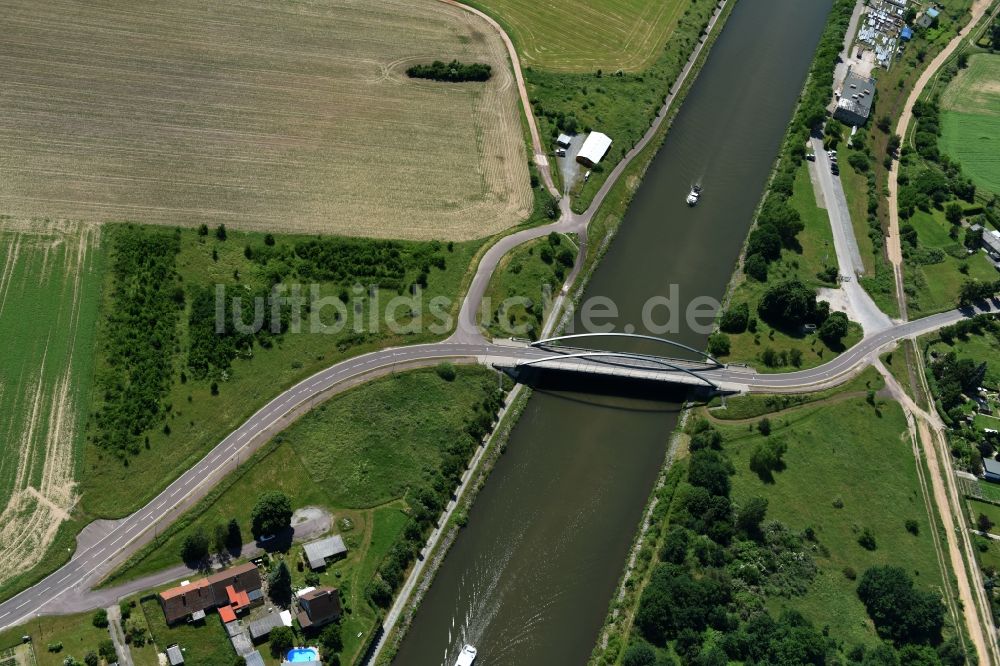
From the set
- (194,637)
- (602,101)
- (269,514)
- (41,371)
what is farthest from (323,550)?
(602,101)

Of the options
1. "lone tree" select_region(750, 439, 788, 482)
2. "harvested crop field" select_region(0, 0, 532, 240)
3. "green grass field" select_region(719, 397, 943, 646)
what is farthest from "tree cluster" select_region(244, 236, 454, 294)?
"lone tree" select_region(750, 439, 788, 482)

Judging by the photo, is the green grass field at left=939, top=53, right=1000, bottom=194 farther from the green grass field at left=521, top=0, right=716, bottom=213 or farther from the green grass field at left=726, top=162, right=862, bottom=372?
the green grass field at left=521, top=0, right=716, bottom=213

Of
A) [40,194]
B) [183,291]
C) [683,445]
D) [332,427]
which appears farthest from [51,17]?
[683,445]

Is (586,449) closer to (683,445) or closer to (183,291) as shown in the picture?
(683,445)

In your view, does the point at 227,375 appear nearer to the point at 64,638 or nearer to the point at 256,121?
the point at 64,638

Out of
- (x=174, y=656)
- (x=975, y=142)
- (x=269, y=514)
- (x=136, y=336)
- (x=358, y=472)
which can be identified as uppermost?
(x=975, y=142)

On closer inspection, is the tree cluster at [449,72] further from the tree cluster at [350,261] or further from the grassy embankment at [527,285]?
the tree cluster at [350,261]

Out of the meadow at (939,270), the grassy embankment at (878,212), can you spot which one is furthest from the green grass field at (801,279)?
the meadow at (939,270)
